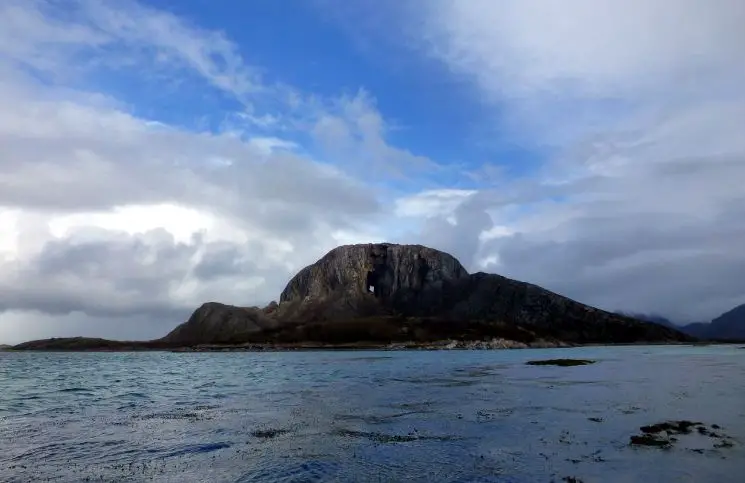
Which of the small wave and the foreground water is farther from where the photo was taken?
the small wave

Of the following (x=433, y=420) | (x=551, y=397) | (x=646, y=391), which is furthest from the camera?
(x=646, y=391)

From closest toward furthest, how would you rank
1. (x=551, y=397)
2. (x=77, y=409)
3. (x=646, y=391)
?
1. (x=77, y=409)
2. (x=551, y=397)
3. (x=646, y=391)

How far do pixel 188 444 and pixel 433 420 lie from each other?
16.0m

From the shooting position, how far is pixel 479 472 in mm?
23844

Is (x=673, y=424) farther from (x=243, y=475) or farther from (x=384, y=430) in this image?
(x=243, y=475)

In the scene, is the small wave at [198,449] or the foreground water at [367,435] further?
the small wave at [198,449]

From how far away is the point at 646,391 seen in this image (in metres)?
54.9

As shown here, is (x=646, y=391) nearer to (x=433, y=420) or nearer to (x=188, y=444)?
(x=433, y=420)

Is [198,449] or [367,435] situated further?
[367,435]

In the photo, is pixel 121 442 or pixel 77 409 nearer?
pixel 121 442

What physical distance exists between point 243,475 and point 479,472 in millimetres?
9930

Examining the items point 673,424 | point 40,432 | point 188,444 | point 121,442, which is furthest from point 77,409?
point 673,424

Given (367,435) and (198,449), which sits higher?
(367,435)

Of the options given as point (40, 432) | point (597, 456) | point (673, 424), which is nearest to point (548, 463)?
point (597, 456)
